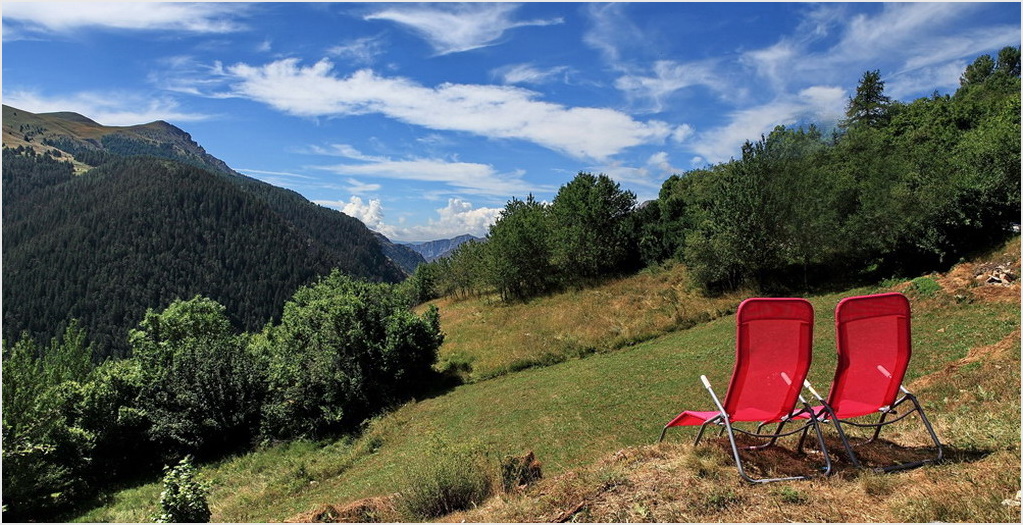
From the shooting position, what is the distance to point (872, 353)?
231 inches

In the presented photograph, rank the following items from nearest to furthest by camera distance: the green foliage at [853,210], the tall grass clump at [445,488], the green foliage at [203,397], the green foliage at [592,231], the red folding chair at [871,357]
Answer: the red folding chair at [871,357]
the tall grass clump at [445,488]
the green foliage at [203,397]
the green foliage at [853,210]
the green foliage at [592,231]

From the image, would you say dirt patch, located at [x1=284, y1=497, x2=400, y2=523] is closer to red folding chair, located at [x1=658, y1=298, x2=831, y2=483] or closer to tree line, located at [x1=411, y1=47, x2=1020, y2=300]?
red folding chair, located at [x1=658, y1=298, x2=831, y2=483]

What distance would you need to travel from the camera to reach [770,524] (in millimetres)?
4227

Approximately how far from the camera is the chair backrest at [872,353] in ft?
19.1

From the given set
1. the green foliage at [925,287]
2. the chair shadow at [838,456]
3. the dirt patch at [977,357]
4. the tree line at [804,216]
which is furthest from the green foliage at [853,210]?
the chair shadow at [838,456]

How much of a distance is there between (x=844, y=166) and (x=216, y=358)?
4101 centimetres

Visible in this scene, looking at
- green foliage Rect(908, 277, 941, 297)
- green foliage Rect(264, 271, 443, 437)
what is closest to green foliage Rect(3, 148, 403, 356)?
green foliage Rect(264, 271, 443, 437)

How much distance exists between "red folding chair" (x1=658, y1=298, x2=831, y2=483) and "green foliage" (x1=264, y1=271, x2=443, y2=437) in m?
18.5

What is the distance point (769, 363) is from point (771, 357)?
73 mm

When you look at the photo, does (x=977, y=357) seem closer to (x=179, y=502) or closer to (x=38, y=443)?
(x=179, y=502)

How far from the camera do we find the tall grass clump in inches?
254

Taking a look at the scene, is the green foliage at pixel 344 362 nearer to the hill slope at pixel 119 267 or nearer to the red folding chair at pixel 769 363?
the red folding chair at pixel 769 363

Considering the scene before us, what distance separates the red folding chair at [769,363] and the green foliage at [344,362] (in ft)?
60.5

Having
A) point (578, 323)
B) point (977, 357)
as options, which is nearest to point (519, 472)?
point (977, 357)
